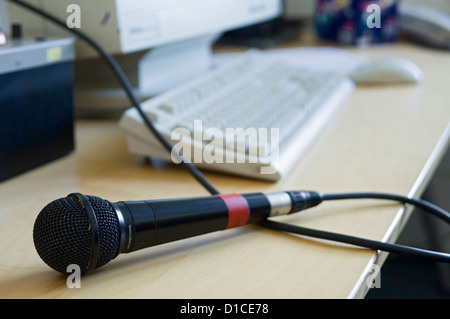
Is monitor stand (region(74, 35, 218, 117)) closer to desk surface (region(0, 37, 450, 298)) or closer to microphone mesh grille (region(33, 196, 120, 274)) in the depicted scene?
desk surface (region(0, 37, 450, 298))

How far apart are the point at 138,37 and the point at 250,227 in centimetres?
37

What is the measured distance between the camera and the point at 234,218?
0.45 metres

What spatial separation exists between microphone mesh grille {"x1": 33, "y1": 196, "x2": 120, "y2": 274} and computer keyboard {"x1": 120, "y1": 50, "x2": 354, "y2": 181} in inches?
8.6

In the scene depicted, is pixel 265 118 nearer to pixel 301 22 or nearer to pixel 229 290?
pixel 229 290

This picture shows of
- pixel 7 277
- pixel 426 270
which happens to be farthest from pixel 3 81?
pixel 426 270

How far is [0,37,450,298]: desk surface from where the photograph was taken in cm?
38

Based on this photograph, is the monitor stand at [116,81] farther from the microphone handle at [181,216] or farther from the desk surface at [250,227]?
the microphone handle at [181,216]

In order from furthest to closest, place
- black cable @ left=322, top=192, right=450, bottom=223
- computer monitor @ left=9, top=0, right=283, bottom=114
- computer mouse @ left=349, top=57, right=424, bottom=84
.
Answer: computer mouse @ left=349, top=57, right=424, bottom=84
computer monitor @ left=9, top=0, right=283, bottom=114
black cable @ left=322, top=192, right=450, bottom=223

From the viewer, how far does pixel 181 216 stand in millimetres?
422

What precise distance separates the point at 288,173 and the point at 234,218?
0.17 metres

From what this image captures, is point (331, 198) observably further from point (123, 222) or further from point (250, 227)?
point (123, 222)

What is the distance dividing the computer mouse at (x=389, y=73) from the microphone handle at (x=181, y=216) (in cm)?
63

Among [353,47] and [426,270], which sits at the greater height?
[353,47]

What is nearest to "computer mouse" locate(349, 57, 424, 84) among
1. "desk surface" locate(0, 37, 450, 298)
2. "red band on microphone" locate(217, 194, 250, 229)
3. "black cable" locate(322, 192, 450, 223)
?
"desk surface" locate(0, 37, 450, 298)
